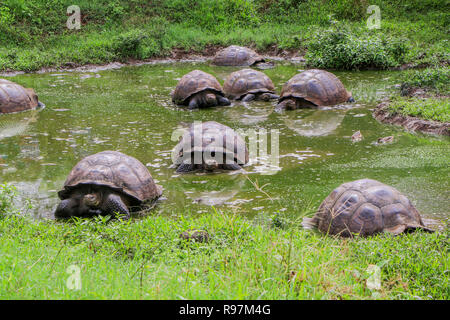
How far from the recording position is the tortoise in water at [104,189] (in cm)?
572

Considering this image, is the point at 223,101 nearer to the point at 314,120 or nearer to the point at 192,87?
the point at 192,87

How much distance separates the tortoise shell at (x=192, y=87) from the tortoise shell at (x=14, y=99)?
10.0 ft

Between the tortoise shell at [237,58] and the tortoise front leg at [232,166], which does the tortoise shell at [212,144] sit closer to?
the tortoise front leg at [232,166]

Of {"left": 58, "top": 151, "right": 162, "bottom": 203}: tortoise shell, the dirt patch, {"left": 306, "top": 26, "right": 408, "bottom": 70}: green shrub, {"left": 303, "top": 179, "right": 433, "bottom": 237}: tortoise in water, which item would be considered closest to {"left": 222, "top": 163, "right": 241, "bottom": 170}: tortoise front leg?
{"left": 58, "top": 151, "right": 162, "bottom": 203}: tortoise shell

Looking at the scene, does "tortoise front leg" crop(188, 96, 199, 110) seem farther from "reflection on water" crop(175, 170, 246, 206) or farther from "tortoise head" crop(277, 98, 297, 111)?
"reflection on water" crop(175, 170, 246, 206)

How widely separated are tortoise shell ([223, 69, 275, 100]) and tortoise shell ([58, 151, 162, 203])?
6133 millimetres

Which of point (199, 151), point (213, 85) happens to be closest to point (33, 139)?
point (199, 151)

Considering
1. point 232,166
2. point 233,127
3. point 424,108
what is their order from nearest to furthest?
point 232,166
point 424,108
point 233,127

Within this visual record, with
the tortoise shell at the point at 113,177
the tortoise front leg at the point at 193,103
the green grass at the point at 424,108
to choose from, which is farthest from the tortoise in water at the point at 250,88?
Answer: the tortoise shell at the point at 113,177

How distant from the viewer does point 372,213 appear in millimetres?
4852

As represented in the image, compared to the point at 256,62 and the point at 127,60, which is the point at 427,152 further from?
the point at 127,60

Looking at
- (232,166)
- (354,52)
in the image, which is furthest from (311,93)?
(232,166)

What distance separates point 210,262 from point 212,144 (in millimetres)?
3607

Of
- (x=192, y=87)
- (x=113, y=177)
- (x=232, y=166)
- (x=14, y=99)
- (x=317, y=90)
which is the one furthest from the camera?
(x=192, y=87)
